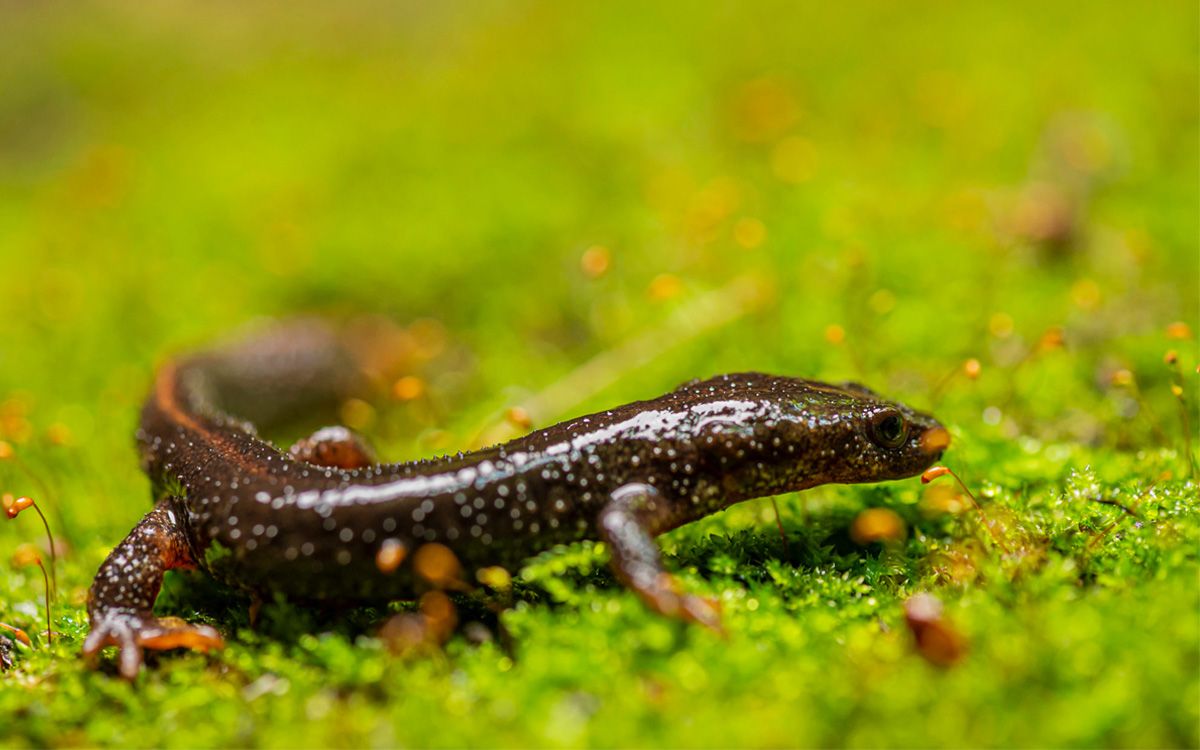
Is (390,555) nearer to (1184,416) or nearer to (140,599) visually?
(140,599)

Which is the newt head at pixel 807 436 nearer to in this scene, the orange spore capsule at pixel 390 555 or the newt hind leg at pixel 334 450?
the orange spore capsule at pixel 390 555

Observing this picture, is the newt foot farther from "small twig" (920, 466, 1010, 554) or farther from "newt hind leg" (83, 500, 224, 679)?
"small twig" (920, 466, 1010, 554)

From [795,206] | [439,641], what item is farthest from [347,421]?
[795,206]

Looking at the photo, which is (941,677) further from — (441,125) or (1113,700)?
(441,125)

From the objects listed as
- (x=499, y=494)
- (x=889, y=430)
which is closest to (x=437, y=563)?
(x=499, y=494)

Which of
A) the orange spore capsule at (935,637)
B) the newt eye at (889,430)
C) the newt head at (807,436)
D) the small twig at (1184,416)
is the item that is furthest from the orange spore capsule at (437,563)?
the small twig at (1184,416)

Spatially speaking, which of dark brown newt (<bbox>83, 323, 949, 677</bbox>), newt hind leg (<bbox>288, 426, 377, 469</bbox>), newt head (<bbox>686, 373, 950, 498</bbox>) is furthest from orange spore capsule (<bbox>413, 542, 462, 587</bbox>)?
newt hind leg (<bbox>288, 426, 377, 469</bbox>)
